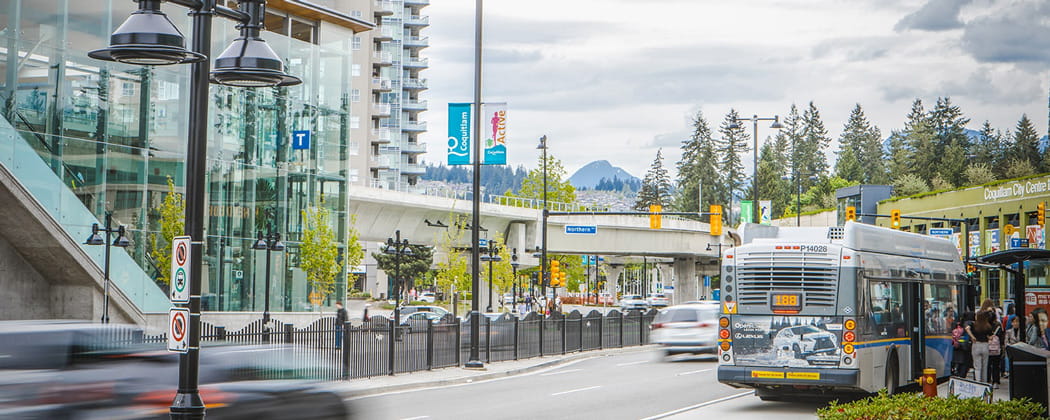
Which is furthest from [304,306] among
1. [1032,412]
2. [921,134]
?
[921,134]

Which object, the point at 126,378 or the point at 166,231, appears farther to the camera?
the point at 166,231

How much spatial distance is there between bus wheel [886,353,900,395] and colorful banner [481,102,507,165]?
1138 centimetres

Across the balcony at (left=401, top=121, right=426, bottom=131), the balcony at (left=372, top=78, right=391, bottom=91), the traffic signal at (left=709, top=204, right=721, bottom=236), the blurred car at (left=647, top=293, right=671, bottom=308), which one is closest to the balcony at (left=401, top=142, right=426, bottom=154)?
the balcony at (left=401, top=121, right=426, bottom=131)

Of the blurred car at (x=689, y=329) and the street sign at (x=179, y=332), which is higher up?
the street sign at (x=179, y=332)

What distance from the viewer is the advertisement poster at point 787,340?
16.1 m

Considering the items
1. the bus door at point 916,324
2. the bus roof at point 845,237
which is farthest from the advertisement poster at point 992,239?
the bus roof at point 845,237

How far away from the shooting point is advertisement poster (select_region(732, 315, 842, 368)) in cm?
1609

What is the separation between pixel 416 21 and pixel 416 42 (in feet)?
8.48

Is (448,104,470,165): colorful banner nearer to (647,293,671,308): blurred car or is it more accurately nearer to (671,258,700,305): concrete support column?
(671,258,700,305): concrete support column

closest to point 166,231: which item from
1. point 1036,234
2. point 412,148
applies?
point 1036,234

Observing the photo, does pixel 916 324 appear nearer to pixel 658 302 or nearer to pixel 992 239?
pixel 992 239

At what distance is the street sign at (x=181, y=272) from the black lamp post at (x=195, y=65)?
0.04 metres

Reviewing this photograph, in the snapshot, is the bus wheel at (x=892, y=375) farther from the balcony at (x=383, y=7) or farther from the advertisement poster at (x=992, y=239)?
the balcony at (x=383, y=7)

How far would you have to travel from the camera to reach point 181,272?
28.1 ft
